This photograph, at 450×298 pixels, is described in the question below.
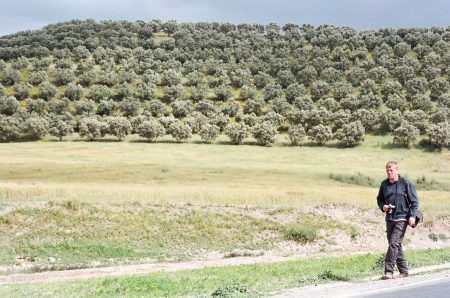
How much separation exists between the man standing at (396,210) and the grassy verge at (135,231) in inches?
730

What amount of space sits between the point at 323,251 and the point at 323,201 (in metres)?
15.9

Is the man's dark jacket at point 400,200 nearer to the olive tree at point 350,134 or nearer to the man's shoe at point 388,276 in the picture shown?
the man's shoe at point 388,276

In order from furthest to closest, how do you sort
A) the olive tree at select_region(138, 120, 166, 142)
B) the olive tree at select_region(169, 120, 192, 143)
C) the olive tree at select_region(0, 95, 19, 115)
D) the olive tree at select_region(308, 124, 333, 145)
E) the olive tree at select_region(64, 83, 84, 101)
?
the olive tree at select_region(64, 83, 84, 101), the olive tree at select_region(0, 95, 19, 115), the olive tree at select_region(169, 120, 192, 143), the olive tree at select_region(138, 120, 166, 142), the olive tree at select_region(308, 124, 333, 145)

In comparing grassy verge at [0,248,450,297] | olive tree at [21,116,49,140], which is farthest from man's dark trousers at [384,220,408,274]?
olive tree at [21,116,49,140]

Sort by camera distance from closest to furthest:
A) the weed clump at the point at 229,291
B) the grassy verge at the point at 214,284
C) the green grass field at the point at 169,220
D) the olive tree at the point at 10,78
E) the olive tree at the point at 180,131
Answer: the weed clump at the point at 229,291 → the grassy verge at the point at 214,284 → the green grass field at the point at 169,220 → the olive tree at the point at 180,131 → the olive tree at the point at 10,78

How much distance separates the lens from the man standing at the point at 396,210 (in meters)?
17.3

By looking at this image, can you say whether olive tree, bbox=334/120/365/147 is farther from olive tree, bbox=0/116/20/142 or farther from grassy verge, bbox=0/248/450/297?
grassy verge, bbox=0/248/450/297

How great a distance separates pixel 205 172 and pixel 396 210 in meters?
55.7

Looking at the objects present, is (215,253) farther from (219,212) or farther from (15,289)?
(15,289)

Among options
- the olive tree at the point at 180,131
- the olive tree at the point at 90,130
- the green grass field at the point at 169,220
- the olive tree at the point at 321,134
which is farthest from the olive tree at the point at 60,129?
the olive tree at the point at 321,134

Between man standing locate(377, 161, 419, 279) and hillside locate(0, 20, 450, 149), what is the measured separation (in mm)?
92296

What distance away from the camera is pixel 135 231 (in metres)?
36.8

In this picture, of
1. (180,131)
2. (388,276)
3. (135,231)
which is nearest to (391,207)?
(388,276)

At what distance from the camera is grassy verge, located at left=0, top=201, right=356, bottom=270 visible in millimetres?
32969
